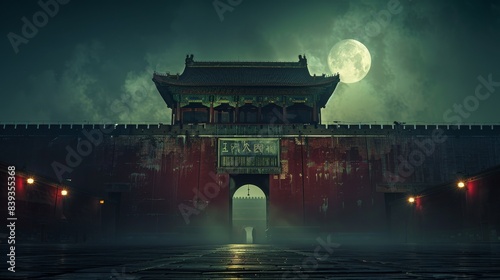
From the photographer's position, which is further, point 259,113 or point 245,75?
point 245,75

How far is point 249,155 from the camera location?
22625 mm

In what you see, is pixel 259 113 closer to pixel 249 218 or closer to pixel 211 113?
pixel 211 113

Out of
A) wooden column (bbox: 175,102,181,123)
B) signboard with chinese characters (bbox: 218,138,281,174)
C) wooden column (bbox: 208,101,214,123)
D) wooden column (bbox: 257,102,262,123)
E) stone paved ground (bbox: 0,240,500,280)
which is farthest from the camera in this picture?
wooden column (bbox: 175,102,181,123)

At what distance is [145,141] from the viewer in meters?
23.1

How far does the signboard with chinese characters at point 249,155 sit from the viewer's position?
22469 mm

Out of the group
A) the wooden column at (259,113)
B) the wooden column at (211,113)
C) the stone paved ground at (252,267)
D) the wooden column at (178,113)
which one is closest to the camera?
the stone paved ground at (252,267)

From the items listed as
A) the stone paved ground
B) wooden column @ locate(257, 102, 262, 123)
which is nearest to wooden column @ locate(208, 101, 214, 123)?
wooden column @ locate(257, 102, 262, 123)

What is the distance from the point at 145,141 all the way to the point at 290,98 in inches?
364

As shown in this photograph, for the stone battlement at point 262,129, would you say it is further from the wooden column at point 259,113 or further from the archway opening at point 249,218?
the archway opening at point 249,218

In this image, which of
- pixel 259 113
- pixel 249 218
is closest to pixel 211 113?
pixel 259 113

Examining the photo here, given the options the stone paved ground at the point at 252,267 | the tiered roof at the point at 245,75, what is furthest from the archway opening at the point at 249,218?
the stone paved ground at the point at 252,267

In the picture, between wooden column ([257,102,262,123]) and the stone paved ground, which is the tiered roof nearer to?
wooden column ([257,102,262,123])

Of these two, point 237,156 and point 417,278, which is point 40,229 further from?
point 417,278

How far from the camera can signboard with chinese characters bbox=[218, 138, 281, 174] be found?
73.7ft
